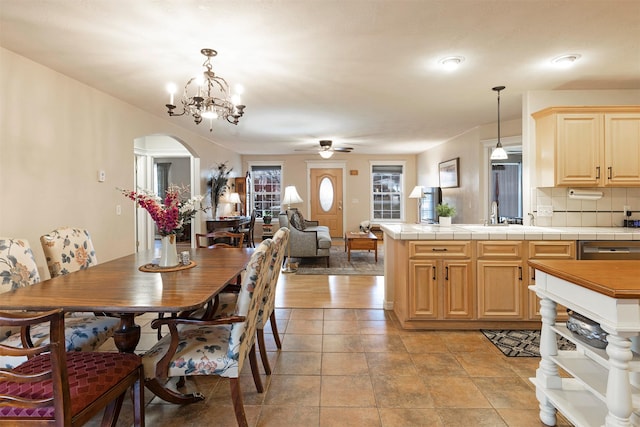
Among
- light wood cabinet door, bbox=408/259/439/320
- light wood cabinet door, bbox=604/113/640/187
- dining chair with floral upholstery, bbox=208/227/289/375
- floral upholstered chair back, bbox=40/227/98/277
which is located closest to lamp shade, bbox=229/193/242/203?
floral upholstered chair back, bbox=40/227/98/277

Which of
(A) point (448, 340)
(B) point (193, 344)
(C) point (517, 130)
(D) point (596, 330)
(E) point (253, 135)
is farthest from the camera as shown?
(E) point (253, 135)

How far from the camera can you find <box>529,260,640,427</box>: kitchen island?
127 cm

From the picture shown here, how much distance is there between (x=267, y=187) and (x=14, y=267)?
7.25m

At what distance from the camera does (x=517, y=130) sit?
4.95 m

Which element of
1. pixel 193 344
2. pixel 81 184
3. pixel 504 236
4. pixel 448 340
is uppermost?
pixel 81 184

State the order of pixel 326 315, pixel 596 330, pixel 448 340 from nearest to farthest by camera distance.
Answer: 1. pixel 596 330
2. pixel 448 340
3. pixel 326 315

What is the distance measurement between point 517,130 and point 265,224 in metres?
5.61

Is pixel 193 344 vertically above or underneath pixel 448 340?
above

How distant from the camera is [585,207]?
354 centimetres

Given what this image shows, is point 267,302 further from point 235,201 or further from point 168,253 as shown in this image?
point 235,201

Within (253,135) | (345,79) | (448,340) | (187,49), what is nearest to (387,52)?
(345,79)

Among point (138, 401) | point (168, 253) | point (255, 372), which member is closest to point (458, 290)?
point (255, 372)

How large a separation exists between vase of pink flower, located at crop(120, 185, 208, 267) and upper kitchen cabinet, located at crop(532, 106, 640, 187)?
3.38 meters

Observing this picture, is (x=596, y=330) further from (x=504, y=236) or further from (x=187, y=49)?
(x=187, y=49)
